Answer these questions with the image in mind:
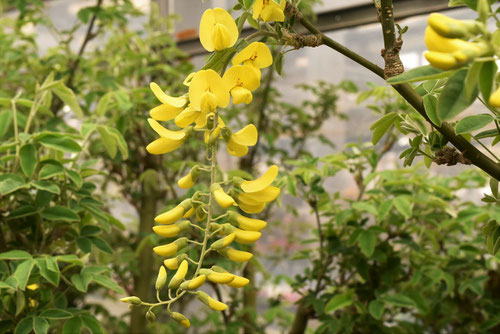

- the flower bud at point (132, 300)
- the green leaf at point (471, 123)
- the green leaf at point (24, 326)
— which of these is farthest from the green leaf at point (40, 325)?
the green leaf at point (471, 123)

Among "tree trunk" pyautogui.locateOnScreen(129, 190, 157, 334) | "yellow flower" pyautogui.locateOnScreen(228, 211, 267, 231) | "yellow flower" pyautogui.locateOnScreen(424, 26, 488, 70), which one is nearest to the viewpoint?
"yellow flower" pyautogui.locateOnScreen(424, 26, 488, 70)

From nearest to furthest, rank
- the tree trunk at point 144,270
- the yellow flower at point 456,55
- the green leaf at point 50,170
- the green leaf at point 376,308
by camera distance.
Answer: the yellow flower at point 456,55 < the green leaf at point 50,170 < the green leaf at point 376,308 < the tree trunk at point 144,270

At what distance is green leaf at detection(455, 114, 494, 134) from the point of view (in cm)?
36

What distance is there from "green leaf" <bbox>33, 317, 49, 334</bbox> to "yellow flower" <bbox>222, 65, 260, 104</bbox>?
15.0 inches

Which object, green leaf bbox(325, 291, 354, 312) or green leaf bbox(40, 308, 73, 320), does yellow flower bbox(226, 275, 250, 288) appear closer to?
green leaf bbox(40, 308, 73, 320)

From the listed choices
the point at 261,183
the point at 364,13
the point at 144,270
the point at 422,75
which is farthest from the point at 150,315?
the point at 364,13

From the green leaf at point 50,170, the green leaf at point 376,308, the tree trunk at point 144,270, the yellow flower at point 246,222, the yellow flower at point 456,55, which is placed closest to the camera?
the yellow flower at point 456,55

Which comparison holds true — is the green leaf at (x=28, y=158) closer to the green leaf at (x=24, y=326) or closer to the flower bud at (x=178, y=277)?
the green leaf at (x=24, y=326)

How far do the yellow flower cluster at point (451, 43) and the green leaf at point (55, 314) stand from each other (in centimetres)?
52

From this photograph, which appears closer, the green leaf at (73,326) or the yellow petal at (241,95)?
the yellow petal at (241,95)

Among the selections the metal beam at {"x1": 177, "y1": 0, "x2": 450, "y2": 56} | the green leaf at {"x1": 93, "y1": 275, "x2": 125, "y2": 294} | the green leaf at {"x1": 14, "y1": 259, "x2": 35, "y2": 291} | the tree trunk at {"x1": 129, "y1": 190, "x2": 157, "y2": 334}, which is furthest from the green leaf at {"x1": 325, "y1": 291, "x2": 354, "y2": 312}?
the metal beam at {"x1": 177, "y1": 0, "x2": 450, "y2": 56}

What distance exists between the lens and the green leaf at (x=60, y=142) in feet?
2.10

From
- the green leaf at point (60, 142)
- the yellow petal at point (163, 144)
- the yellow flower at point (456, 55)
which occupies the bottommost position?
the green leaf at point (60, 142)

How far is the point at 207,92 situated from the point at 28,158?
39 centimetres
